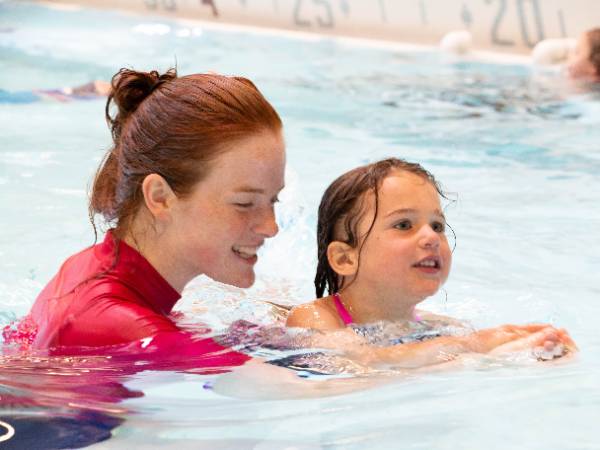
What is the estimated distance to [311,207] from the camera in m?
4.78

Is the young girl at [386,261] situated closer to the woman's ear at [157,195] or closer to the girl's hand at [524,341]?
the girl's hand at [524,341]

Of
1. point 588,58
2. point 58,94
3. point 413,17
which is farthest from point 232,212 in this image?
point 413,17

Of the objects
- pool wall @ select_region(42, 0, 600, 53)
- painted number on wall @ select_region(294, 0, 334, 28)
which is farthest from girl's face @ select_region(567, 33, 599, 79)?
painted number on wall @ select_region(294, 0, 334, 28)

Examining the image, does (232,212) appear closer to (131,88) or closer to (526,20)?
(131,88)

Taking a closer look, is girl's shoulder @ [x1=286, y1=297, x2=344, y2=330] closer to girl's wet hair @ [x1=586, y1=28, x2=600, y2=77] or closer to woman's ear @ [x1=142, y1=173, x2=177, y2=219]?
woman's ear @ [x1=142, y1=173, x2=177, y2=219]

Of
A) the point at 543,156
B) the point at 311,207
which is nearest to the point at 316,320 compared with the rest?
the point at 311,207

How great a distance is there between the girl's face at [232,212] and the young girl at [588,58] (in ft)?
18.1

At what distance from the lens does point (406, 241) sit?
2723 millimetres

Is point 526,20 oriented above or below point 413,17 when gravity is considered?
below

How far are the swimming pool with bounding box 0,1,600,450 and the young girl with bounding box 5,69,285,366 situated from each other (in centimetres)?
20

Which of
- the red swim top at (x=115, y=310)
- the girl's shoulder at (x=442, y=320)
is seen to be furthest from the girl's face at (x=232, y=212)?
the girl's shoulder at (x=442, y=320)

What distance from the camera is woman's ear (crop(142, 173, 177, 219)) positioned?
2393 mm

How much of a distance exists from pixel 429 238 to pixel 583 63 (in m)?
5.31

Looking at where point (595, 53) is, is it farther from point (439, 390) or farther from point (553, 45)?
point (439, 390)
